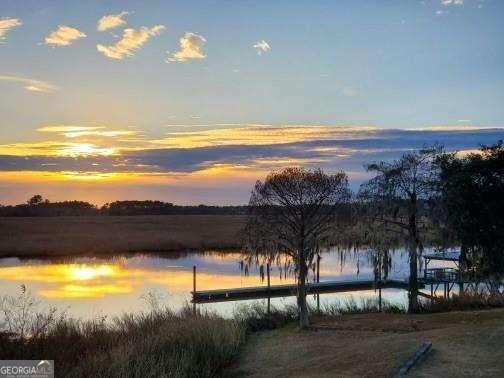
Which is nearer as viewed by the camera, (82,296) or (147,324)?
(147,324)

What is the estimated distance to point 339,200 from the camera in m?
20.6

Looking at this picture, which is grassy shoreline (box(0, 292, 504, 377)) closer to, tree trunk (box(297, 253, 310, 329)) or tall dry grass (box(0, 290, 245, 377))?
tall dry grass (box(0, 290, 245, 377))

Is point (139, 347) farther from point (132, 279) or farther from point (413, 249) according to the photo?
point (132, 279)

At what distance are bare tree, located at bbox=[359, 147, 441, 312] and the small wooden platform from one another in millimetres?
8770

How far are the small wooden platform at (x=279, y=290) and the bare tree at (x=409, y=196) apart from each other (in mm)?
8770

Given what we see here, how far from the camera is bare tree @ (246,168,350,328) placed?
65.6 feet

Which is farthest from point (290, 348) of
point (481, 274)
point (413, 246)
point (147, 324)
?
point (481, 274)

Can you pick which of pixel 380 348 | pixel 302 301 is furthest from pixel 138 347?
pixel 302 301

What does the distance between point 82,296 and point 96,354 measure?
64.3ft

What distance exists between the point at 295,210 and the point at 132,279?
817 inches

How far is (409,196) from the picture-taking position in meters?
22.8

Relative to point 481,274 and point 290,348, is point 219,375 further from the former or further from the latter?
point 481,274

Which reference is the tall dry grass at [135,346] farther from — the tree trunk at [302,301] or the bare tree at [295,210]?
the bare tree at [295,210]

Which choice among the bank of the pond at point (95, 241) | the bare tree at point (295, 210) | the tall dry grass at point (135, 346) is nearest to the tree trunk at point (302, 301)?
the bare tree at point (295, 210)
